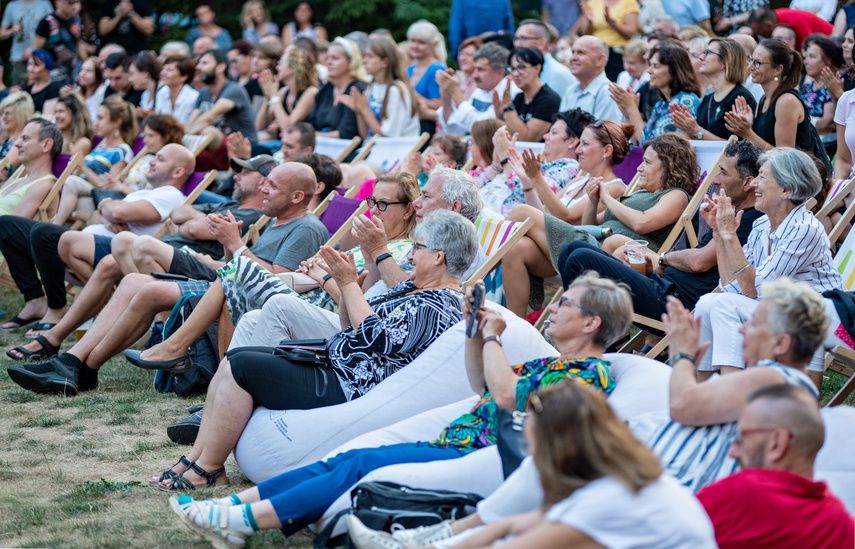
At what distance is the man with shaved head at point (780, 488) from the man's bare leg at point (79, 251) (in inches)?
227

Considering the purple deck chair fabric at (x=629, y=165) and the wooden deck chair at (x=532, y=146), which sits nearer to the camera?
the purple deck chair fabric at (x=629, y=165)

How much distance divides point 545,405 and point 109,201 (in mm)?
6111

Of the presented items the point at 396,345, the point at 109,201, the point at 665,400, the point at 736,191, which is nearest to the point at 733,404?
the point at 665,400

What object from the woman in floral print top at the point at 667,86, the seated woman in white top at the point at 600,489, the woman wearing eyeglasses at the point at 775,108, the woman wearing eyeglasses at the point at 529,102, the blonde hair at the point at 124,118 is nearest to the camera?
the seated woman in white top at the point at 600,489

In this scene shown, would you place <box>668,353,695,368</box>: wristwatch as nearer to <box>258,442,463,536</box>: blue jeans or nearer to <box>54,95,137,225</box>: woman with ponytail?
<box>258,442,463,536</box>: blue jeans

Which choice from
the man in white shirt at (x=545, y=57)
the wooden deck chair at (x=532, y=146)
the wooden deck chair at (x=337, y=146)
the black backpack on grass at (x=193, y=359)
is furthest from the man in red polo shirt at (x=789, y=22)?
the black backpack on grass at (x=193, y=359)

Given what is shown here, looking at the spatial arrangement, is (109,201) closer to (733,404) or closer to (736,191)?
(736,191)

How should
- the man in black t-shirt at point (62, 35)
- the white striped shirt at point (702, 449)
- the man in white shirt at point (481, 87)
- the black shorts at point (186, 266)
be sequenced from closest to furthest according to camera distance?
the white striped shirt at point (702, 449), the black shorts at point (186, 266), the man in white shirt at point (481, 87), the man in black t-shirt at point (62, 35)

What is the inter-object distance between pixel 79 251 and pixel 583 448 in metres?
5.84

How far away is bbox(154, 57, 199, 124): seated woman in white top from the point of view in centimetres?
1152

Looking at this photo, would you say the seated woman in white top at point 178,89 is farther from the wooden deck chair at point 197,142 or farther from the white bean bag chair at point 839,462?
the white bean bag chair at point 839,462

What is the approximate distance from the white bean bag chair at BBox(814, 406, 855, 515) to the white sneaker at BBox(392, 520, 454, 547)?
3.76 ft

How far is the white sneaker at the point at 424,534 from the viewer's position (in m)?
3.29

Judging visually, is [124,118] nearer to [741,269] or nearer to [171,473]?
[171,473]
